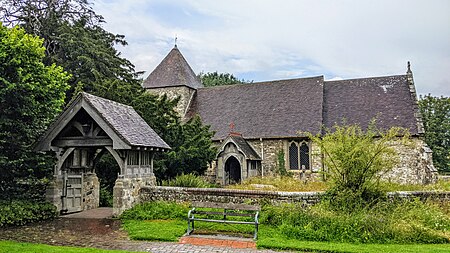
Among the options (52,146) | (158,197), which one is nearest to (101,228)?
(158,197)

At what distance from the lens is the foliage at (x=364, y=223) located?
9.12 m

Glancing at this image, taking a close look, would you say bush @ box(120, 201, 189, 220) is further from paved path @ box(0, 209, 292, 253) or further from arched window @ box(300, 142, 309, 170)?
arched window @ box(300, 142, 309, 170)

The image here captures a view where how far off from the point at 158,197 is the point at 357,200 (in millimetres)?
6392

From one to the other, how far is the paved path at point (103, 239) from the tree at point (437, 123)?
35.6 metres

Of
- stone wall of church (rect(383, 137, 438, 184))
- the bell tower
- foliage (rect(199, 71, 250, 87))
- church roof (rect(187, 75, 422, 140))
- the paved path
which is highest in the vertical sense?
foliage (rect(199, 71, 250, 87))

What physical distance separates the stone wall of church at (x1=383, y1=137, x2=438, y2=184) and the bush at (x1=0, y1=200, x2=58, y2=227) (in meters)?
17.7

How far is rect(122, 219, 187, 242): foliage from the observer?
8945 millimetres

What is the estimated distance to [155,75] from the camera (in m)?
31.9

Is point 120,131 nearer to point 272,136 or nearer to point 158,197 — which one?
point 158,197

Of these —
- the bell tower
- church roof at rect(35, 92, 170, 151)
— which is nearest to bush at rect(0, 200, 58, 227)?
church roof at rect(35, 92, 170, 151)

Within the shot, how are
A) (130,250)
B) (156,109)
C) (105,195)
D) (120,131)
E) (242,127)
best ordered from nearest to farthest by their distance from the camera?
(130,250), (120,131), (105,195), (156,109), (242,127)

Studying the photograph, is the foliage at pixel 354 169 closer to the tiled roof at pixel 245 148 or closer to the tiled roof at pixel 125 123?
the tiled roof at pixel 125 123

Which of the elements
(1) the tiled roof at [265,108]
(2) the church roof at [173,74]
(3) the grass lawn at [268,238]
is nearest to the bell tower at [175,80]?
(2) the church roof at [173,74]

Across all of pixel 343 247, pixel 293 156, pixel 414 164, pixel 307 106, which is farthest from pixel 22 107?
pixel 414 164
